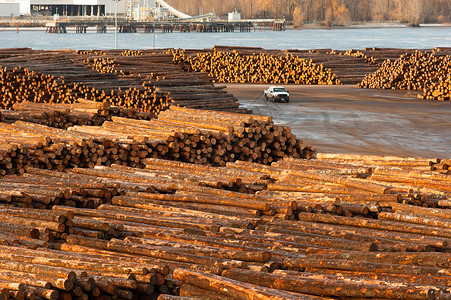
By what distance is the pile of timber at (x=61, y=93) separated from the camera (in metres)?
39.8

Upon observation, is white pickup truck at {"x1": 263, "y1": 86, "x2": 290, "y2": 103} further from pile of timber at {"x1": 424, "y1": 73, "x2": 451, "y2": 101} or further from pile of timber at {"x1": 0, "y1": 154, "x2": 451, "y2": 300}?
pile of timber at {"x1": 0, "y1": 154, "x2": 451, "y2": 300}

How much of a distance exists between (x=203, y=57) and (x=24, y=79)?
113ft

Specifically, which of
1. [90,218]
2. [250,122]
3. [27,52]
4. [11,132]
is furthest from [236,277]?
[27,52]

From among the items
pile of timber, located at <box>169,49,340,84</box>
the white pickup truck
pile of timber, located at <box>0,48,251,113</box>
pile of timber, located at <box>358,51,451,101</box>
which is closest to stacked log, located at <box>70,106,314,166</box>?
pile of timber, located at <box>0,48,251,113</box>

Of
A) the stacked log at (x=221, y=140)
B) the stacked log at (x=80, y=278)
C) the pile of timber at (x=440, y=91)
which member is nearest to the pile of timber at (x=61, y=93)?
the stacked log at (x=221, y=140)

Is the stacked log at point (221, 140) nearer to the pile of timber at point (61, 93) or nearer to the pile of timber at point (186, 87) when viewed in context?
the pile of timber at point (61, 93)

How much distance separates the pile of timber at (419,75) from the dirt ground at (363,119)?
1436mm

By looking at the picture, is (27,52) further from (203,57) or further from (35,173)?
(35,173)

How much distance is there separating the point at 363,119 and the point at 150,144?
23820 mm

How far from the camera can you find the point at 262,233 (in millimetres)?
12883

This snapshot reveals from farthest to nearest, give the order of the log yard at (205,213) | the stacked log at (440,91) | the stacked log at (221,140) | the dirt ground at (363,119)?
the stacked log at (440,91), the dirt ground at (363,119), the stacked log at (221,140), the log yard at (205,213)

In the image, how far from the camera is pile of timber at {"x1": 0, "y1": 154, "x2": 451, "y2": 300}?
33.1 ft

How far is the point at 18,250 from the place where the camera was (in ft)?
39.3

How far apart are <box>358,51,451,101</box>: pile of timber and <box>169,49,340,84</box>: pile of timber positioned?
578cm
